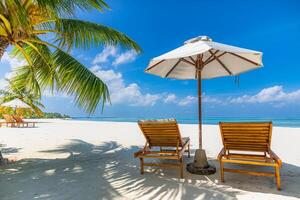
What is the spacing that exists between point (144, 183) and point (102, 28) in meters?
3.93

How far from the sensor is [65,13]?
3.91m

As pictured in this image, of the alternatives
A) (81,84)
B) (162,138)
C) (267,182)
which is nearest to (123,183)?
(162,138)

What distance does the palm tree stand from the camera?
12.1ft

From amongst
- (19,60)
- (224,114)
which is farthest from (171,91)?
Result: (19,60)

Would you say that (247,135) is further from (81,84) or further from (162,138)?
(81,84)

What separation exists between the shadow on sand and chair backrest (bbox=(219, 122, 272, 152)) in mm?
518

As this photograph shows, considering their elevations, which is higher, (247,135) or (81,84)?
(81,84)

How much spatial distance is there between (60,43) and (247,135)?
4801mm

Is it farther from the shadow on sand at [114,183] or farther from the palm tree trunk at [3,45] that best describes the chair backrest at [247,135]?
the palm tree trunk at [3,45]

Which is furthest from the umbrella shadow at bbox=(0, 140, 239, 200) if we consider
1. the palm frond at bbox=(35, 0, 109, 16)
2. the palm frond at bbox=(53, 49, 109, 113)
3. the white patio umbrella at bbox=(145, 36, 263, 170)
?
the palm frond at bbox=(35, 0, 109, 16)

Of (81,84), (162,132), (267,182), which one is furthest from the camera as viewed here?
(81,84)

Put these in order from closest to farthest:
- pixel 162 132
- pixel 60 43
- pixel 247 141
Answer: pixel 247 141, pixel 162 132, pixel 60 43

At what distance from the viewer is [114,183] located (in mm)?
3053

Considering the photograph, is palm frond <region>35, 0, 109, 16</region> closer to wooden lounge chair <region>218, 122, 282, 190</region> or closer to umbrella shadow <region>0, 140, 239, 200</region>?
umbrella shadow <region>0, 140, 239, 200</region>
